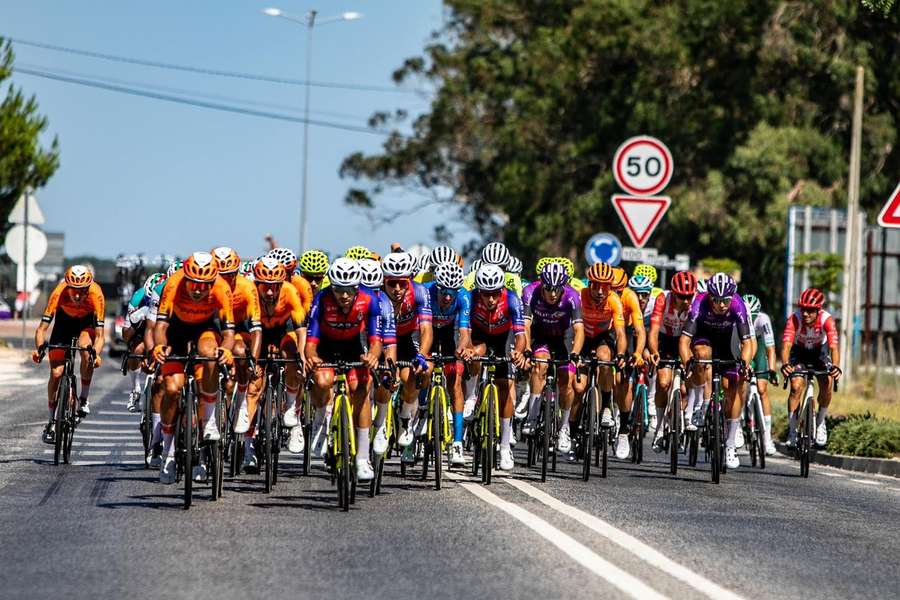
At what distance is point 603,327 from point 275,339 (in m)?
3.38

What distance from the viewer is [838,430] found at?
2072 centimetres

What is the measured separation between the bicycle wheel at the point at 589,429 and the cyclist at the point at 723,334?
44.0 inches

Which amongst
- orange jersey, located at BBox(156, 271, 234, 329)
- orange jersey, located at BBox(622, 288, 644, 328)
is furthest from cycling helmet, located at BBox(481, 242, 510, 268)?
orange jersey, located at BBox(156, 271, 234, 329)

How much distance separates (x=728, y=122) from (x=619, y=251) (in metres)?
19.4

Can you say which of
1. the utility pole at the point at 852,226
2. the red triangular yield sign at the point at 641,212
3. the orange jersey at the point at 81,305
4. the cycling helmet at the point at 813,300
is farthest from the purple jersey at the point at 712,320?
the utility pole at the point at 852,226

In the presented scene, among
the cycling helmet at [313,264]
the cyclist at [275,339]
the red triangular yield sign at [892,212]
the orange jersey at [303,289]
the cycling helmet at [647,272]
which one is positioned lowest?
the cyclist at [275,339]

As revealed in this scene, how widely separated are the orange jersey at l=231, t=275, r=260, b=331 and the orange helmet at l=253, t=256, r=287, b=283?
0.34m

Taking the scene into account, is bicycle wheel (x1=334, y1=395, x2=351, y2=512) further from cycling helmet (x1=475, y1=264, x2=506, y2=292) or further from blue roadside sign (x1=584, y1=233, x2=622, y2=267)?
blue roadside sign (x1=584, y1=233, x2=622, y2=267)

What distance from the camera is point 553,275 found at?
16500 millimetres

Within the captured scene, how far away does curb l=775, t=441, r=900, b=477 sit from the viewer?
19188mm

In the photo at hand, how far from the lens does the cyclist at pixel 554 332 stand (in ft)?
54.3

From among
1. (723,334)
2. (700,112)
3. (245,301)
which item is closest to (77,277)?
(245,301)

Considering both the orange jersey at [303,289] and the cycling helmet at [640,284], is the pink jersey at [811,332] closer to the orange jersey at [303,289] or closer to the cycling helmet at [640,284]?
the cycling helmet at [640,284]

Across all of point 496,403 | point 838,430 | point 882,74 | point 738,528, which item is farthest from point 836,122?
point 738,528
